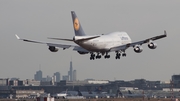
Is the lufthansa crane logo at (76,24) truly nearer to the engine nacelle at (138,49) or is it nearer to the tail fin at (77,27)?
the tail fin at (77,27)

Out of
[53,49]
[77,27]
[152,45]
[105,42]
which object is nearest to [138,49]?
[152,45]

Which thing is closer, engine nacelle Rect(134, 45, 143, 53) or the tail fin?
the tail fin

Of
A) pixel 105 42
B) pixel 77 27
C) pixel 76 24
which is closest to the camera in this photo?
pixel 77 27

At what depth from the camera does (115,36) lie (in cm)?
14412

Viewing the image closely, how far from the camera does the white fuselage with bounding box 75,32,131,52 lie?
430ft

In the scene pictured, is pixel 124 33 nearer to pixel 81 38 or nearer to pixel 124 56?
pixel 124 56

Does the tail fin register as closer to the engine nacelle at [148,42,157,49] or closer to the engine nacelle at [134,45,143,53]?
the engine nacelle at [134,45,143,53]

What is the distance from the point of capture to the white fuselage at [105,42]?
131 m

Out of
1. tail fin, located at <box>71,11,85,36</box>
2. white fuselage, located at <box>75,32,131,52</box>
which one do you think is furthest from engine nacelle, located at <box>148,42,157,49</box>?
tail fin, located at <box>71,11,85,36</box>

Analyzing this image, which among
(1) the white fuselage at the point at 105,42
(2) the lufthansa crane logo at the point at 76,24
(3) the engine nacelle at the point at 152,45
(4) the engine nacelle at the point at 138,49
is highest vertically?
(2) the lufthansa crane logo at the point at 76,24

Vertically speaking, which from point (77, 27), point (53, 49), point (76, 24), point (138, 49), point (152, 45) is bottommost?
point (138, 49)

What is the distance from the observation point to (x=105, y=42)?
136500mm

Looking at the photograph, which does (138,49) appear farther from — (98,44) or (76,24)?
(76,24)

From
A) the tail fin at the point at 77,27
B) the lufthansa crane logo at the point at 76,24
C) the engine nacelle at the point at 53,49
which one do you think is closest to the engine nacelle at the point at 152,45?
the tail fin at the point at 77,27
